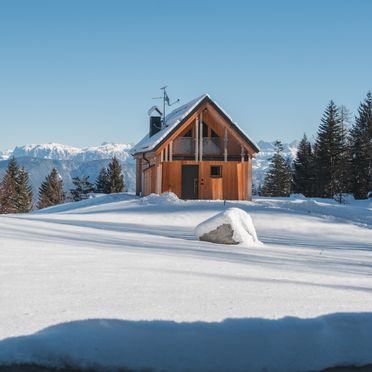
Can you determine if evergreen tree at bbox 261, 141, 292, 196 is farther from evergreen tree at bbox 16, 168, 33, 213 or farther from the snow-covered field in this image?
the snow-covered field

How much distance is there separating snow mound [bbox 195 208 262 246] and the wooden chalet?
14.6m

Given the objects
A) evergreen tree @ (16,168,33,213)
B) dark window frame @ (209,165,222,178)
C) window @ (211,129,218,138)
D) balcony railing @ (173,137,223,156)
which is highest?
window @ (211,129,218,138)

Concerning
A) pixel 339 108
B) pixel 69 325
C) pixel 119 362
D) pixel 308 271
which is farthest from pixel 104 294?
pixel 339 108

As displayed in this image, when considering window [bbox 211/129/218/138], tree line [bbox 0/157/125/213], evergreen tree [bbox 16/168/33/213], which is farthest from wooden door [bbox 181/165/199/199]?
evergreen tree [bbox 16/168/33/213]

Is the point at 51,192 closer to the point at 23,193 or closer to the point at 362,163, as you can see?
the point at 23,193

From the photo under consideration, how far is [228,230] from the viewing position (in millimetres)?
11797

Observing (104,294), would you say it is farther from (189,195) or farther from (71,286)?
(189,195)

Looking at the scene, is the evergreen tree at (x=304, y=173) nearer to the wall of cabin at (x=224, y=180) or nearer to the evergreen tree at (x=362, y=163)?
the evergreen tree at (x=362, y=163)

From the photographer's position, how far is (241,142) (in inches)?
1068

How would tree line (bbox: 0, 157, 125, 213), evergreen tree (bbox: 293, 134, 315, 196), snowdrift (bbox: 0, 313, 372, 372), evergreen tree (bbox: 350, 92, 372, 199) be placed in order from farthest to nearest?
tree line (bbox: 0, 157, 125, 213) < evergreen tree (bbox: 293, 134, 315, 196) < evergreen tree (bbox: 350, 92, 372, 199) < snowdrift (bbox: 0, 313, 372, 372)

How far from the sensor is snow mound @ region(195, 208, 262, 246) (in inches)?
464

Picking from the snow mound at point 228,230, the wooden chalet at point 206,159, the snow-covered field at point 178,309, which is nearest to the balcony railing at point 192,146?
the wooden chalet at point 206,159

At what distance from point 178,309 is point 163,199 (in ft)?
64.2

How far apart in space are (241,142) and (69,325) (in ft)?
77.2
